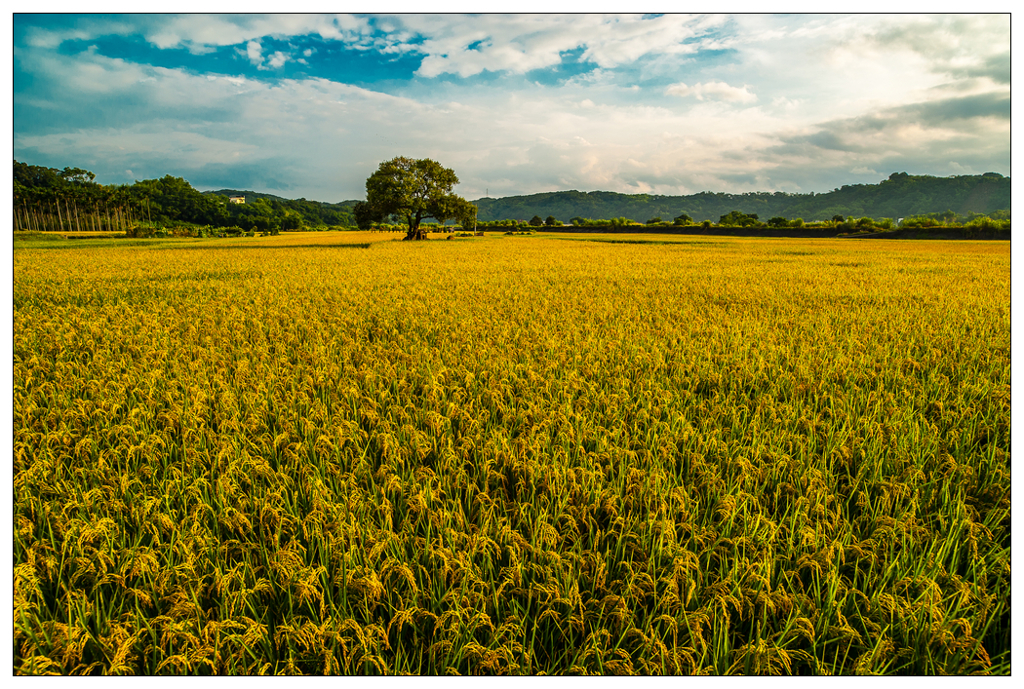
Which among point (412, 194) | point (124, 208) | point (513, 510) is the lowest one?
point (513, 510)

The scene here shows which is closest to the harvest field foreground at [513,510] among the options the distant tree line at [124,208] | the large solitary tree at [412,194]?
the large solitary tree at [412,194]

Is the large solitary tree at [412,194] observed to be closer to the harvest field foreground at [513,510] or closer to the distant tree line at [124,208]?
the harvest field foreground at [513,510]

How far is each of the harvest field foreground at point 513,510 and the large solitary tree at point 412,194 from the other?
1631 inches

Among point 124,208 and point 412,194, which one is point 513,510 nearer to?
point 412,194

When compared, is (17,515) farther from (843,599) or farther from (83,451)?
(843,599)

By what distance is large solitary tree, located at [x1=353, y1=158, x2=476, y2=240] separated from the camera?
4394 cm

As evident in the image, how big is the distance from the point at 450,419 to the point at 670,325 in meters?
4.43

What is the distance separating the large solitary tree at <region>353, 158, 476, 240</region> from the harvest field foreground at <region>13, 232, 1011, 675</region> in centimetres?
4143

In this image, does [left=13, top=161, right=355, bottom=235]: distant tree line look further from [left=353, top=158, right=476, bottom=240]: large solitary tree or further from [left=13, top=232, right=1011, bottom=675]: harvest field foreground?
[left=13, top=232, right=1011, bottom=675]: harvest field foreground

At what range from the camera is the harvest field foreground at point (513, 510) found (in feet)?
5.45

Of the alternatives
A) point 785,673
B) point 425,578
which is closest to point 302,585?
point 425,578

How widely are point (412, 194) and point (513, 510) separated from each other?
4692 cm

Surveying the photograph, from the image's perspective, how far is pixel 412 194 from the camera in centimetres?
4525

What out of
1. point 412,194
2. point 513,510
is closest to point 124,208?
point 412,194
